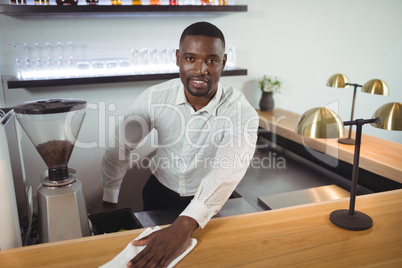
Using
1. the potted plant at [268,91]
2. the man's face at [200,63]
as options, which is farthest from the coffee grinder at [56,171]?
the potted plant at [268,91]

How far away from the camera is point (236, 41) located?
3133 millimetres

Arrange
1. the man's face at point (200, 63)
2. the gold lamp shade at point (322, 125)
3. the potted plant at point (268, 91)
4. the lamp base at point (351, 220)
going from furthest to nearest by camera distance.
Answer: the potted plant at point (268, 91) → the man's face at point (200, 63) → the lamp base at point (351, 220) → the gold lamp shade at point (322, 125)

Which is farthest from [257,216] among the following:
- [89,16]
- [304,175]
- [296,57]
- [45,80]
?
[296,57]

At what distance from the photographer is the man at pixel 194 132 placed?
147 centimetres

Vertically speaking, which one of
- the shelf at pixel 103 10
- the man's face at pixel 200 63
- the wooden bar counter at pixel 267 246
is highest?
the shelf at pixel 103 10

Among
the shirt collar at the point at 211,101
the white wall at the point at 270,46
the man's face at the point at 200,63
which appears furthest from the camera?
the white wall at the point at 270,46

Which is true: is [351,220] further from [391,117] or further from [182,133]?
[182,133]

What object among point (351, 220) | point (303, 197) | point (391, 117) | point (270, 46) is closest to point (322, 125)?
point (391, 117)

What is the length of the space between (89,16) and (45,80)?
1.94ft

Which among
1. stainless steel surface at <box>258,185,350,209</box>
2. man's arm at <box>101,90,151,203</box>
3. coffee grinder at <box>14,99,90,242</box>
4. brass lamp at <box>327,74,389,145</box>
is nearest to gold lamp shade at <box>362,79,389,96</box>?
brass lamp at <box>327,74,389,145</box>

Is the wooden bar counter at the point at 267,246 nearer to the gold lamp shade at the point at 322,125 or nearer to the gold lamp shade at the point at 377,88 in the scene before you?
the gold lamp shade at the point at 322,125

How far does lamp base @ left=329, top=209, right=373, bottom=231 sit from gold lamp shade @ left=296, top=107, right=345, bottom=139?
0.33m

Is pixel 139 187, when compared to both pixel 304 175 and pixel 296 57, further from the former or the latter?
pixel 296 57

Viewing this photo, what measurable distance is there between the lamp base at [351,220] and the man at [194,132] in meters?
0.39
